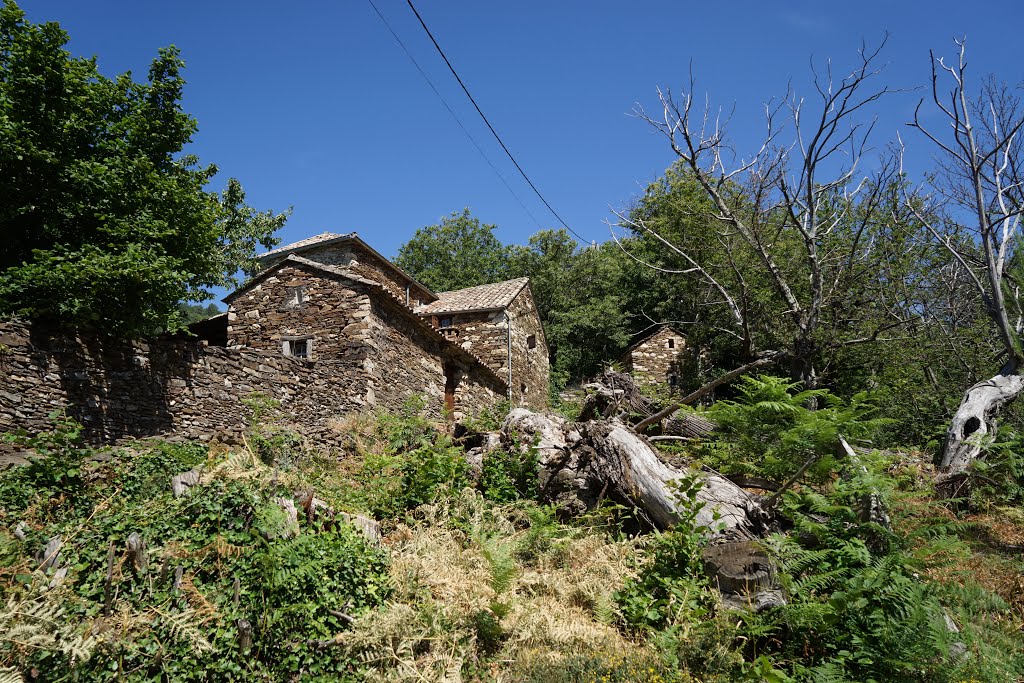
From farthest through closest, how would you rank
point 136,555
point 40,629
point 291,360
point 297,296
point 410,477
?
point 297,296
point 291,360
point 410,477
point 136,555
point 40,629

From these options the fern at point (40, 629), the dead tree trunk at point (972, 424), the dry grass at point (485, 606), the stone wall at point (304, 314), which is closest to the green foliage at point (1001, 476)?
the dead tree trunk at point (972, 424)

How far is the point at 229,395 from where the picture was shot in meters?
10.9

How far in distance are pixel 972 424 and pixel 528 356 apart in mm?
14697

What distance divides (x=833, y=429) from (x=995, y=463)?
11.2 feet

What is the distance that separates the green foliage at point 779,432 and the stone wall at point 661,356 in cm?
1948

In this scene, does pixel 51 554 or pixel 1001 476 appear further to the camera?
pixel 1001 476

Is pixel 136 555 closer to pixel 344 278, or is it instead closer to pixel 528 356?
pixel 344 278

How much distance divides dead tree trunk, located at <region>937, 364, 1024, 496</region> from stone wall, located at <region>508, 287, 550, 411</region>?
12226mm

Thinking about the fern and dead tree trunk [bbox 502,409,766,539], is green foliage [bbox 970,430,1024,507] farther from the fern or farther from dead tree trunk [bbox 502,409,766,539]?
the fern

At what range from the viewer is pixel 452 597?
191 inches

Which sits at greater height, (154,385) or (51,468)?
(154,385)

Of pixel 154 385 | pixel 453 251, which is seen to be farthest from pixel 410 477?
pixel 453 251

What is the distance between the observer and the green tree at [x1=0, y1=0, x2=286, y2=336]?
855 cm

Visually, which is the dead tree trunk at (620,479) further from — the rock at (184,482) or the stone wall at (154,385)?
the stone wall at (154,385)
